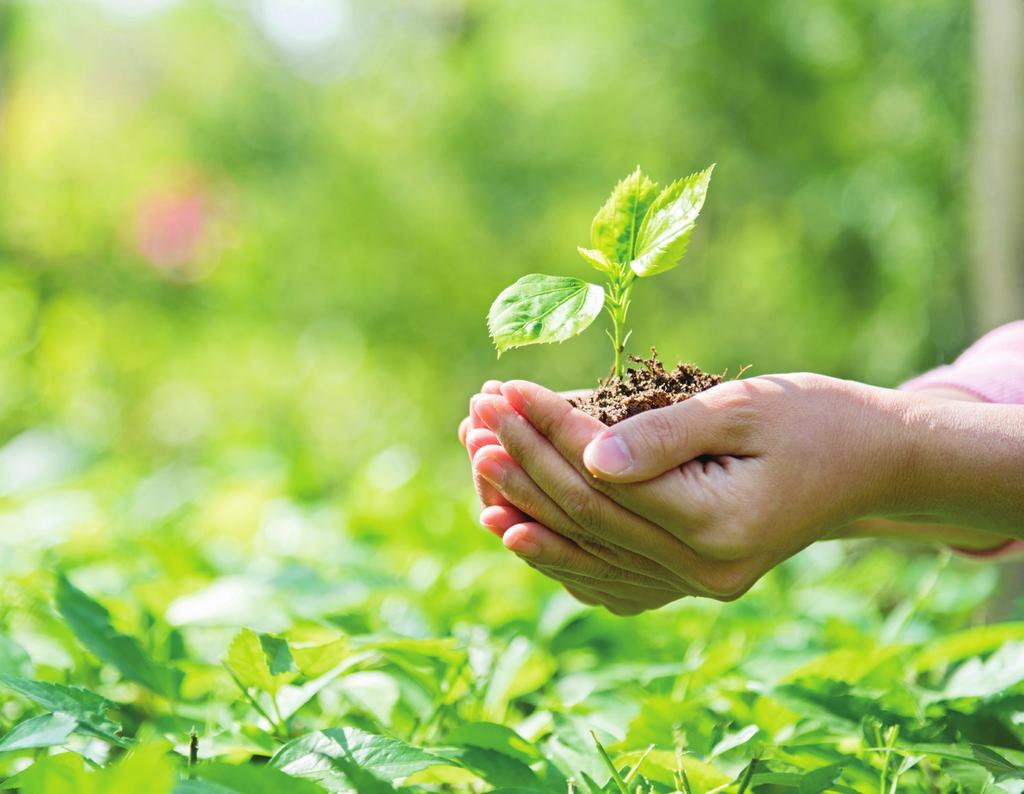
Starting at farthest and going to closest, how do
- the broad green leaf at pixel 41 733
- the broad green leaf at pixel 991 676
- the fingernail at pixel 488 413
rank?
the broad green leaf at pixel 991 676 → the fingernail at pixel 488 413 → the broad green leaf at pixel 41 733

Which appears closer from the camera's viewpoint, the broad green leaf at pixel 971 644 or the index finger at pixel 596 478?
the index finger at pixel 596 478

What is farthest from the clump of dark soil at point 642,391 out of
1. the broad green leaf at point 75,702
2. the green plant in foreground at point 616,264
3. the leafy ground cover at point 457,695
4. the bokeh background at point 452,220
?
the bokeh background at point 452,220

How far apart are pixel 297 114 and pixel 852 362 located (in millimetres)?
3837

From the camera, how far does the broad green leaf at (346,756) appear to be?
2.35 feet

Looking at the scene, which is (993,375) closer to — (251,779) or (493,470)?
(493,470)

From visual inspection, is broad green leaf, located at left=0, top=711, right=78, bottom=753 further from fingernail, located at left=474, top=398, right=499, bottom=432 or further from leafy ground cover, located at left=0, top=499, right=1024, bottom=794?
fingernail, located at left=474, top=398, right=499, bottom=432

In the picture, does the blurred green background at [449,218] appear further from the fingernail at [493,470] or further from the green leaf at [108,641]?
the fingernail at [493,470]

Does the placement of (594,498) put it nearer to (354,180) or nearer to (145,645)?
(145,645)

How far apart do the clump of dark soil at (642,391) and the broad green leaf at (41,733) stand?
18.7 inches

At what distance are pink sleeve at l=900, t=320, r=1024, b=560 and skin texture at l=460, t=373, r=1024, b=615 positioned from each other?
0.67 ft

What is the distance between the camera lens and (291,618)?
3.73 ft

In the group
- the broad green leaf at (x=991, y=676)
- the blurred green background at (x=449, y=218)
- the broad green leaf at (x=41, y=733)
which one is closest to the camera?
the broad green leaf at (x=41, y=733)

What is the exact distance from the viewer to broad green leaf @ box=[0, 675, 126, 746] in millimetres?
752

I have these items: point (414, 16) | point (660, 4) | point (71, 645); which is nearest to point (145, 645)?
point (71, 645)
